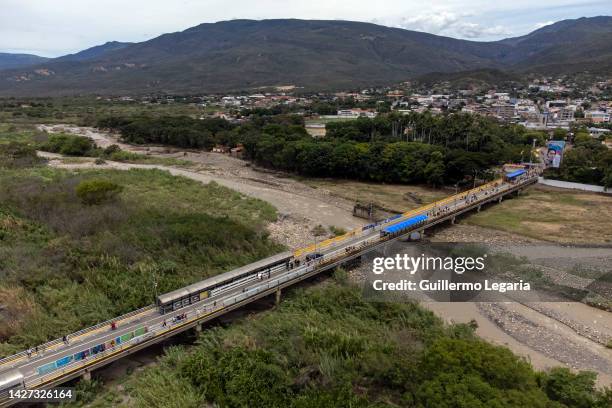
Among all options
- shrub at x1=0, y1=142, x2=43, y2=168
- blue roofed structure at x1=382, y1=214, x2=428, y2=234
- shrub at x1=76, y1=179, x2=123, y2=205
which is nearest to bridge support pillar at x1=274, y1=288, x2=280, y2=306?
blue roofed structure at x1=382, y1=214, x2=428, y2=234

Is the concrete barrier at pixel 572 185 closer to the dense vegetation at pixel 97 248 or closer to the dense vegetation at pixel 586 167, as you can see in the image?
the dense vegetation at pixel 586 167

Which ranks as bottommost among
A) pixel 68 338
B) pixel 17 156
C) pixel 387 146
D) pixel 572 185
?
pixel 68 338

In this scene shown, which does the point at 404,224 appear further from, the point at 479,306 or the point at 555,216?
the point at 555,216

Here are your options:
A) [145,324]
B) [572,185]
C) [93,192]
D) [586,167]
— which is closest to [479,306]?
[145,324]

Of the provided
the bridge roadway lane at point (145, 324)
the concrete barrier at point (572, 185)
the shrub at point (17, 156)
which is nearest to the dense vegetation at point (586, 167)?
the concrete barrier at point (572, 185)

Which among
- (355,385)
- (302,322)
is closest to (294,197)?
(302,322)

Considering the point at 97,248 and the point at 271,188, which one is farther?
the point at 271,188
